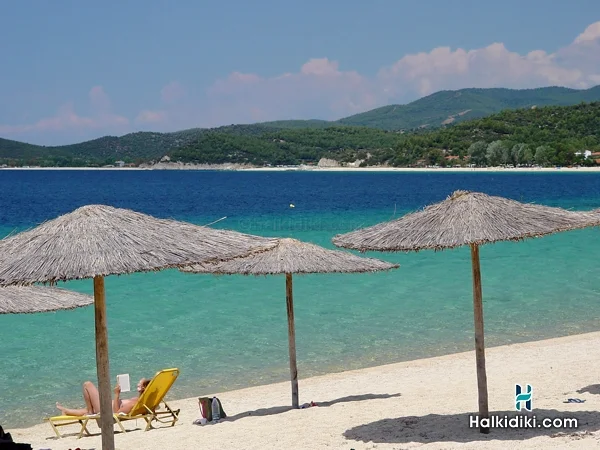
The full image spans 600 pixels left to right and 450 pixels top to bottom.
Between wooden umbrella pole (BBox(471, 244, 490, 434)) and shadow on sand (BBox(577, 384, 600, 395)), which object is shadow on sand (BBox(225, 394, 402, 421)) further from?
wooden umbrella pole (BBox(471, 244, 490, 434))

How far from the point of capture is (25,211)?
56719mm

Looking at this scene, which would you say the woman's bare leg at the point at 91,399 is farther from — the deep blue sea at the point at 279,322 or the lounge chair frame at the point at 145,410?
the deep blue sea at the point at 279,322

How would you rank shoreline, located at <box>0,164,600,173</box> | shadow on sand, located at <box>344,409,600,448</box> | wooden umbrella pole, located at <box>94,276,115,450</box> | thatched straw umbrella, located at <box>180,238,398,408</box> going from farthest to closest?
shoreline, located at <box>0,164,600,173</box>
thatched straw umbrella, located at <box>180,238,398,408</box>
shadow on sand, located at <box>344,409,600,448</box>
wooden umbrella pole, located at <box>94,276,115,450</box>

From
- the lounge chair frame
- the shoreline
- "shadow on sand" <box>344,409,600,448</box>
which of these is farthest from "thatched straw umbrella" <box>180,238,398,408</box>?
the shoreline

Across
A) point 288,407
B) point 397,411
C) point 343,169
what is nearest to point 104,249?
point 397,411

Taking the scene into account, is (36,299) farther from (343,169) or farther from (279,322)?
(343,169)

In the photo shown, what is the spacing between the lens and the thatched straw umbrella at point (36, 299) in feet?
24.8

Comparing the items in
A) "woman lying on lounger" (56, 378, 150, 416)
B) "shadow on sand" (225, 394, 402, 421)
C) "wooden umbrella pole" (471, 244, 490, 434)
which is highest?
"wooden umbrella pole" (471, 244, 490, 434)

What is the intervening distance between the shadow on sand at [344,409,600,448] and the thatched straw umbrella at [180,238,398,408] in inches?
66.7

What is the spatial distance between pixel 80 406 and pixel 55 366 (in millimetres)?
2160

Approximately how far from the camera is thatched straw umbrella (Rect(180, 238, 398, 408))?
867 cm

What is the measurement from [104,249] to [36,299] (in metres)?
2.90

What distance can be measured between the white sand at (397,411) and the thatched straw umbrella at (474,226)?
73 centimetres

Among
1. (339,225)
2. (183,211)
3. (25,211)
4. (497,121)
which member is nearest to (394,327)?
(339,225)
